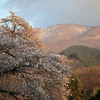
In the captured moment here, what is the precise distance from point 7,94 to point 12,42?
8.75ft

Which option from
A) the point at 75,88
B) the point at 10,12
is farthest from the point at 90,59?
the point at 10,12

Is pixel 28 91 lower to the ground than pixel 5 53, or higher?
lower

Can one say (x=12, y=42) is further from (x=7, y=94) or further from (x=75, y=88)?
(x=75, y=88)

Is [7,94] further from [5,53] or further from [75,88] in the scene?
[75,88]

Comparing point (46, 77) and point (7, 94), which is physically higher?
point (46, 77)

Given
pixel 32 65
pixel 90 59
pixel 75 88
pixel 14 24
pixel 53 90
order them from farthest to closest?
pixel 90 59 → pixel 75 88 → pixel 14 24 → pixel 53 90 → pixel 32 65

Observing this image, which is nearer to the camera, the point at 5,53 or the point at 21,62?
the point at 21,62

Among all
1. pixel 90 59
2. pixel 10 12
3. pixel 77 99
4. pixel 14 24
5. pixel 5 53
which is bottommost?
pixel 77 99

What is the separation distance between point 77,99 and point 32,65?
20.5 metres

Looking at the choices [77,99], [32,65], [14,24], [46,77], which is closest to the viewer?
[32,65]

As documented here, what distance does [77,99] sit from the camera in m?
25.1

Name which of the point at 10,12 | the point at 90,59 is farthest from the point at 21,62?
the point at 90,59

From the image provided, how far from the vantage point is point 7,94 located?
7.77 meters

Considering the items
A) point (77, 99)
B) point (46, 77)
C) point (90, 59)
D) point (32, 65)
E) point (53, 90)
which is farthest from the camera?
point (90, 59)
